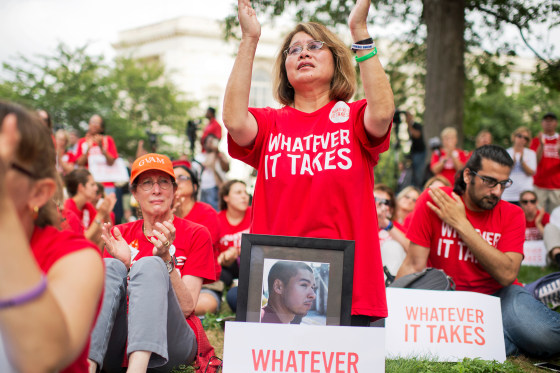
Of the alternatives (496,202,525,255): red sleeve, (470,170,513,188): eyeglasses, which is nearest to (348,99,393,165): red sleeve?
(470,170,513,188): eyeglasses

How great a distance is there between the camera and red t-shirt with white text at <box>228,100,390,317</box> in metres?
2.63

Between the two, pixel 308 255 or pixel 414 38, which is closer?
pixel 308 255

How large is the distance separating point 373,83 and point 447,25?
365 inches

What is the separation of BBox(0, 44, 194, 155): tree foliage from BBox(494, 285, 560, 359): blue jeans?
2497cm

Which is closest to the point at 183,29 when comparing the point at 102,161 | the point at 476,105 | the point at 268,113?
the point at 476,105

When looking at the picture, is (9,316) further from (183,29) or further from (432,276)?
(183,29)

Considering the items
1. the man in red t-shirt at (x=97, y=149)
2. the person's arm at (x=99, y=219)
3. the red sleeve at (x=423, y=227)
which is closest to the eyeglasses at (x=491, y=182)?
the red sleeve at (x=423, y=227)

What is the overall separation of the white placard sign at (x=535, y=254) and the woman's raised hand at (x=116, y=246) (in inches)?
252

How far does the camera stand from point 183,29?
1676 inches

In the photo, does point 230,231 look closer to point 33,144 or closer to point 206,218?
point 206,218

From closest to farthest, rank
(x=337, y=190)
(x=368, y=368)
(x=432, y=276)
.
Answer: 1. (x=368, y=368)
2. (x=337, y=190)
3. (x=432, y=276)

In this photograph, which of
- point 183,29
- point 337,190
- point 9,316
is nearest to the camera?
point 9,316

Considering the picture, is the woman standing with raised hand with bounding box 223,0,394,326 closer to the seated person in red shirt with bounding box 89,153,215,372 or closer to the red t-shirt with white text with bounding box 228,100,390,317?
the red t-shirt with white text with bounding box 228,100,390,317

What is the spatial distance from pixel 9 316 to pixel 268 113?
1.76 metres
